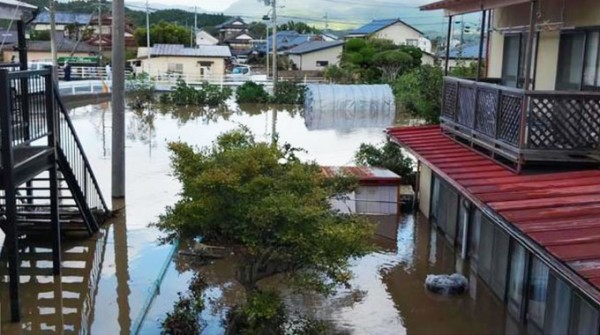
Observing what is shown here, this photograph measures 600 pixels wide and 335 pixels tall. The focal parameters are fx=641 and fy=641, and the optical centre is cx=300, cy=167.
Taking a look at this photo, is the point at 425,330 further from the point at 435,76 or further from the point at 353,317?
the point at 435,76

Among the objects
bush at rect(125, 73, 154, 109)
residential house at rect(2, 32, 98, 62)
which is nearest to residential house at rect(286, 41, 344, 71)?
residential house at rect(2, 32, 98, 62)

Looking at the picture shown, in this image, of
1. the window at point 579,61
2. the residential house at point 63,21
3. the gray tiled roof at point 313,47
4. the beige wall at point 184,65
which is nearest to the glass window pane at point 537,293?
the window at point 579,61

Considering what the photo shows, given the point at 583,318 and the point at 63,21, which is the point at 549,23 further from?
the point at 63,21

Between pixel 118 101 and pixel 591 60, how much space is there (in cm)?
983

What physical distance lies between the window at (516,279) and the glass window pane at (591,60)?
9.18 feet

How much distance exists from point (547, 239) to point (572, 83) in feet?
16.2

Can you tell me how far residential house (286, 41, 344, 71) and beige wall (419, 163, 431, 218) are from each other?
136 ft

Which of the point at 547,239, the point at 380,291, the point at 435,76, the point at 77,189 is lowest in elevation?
the point at 380,291

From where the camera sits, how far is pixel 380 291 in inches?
366

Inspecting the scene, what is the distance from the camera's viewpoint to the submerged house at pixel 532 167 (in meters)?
6.11

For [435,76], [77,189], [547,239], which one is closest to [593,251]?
[547,239]

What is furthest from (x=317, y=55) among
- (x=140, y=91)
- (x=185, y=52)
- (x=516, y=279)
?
(x=516, y=279)

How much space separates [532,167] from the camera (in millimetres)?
8555

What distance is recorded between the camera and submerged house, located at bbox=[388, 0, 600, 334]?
6105 millimetres
